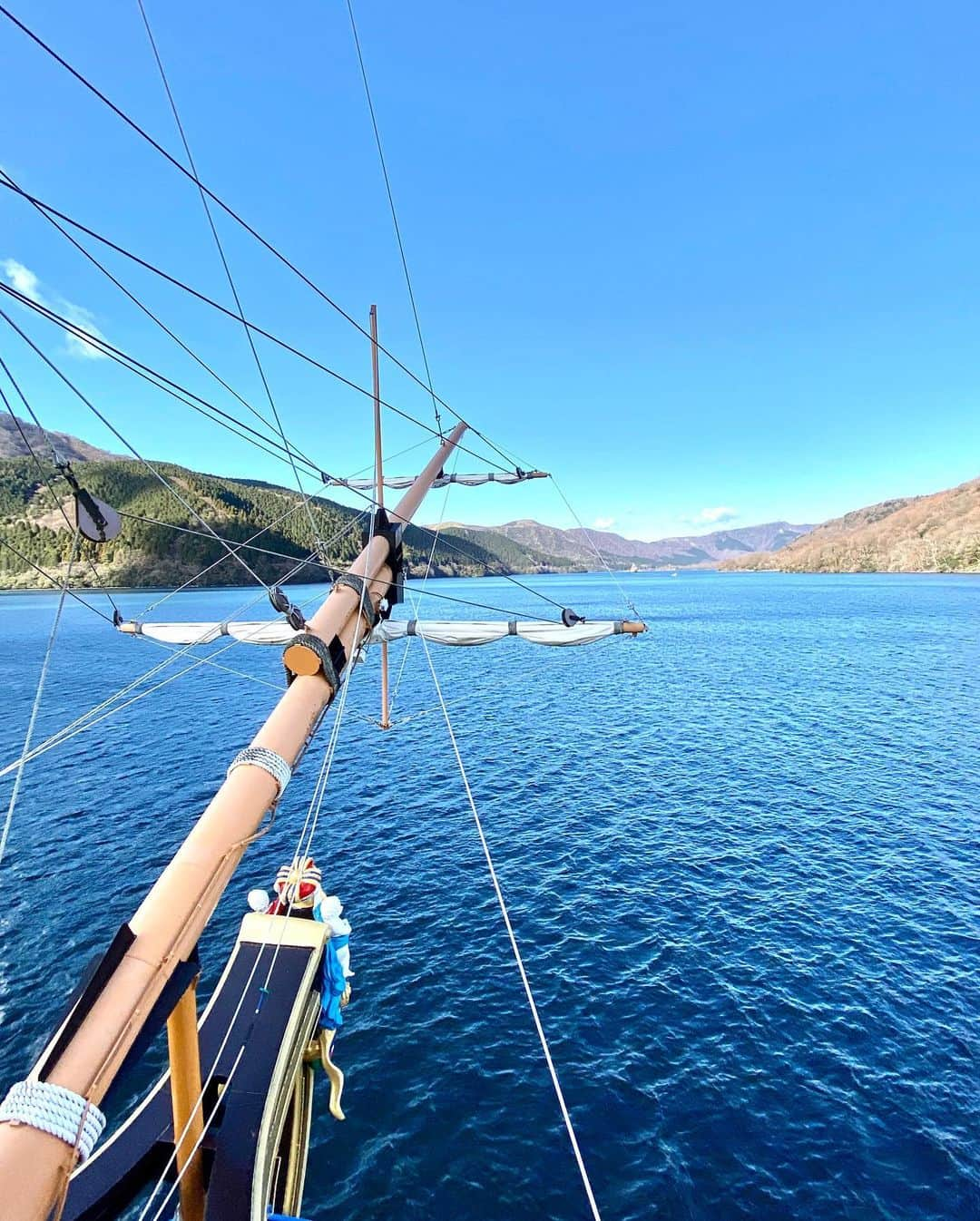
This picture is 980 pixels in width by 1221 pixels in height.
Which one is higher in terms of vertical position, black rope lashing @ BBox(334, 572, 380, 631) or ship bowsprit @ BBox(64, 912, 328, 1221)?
black rope lashing @ BBox(334, 572, 380, 631)

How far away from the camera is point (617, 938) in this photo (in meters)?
17.9

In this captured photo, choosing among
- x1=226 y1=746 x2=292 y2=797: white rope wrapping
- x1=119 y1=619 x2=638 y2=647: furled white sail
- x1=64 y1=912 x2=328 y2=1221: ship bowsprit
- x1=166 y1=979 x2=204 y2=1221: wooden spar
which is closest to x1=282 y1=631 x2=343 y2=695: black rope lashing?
x1=226 y1=746 x2=292 y2=797: white rope wrapping

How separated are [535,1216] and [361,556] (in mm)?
12106

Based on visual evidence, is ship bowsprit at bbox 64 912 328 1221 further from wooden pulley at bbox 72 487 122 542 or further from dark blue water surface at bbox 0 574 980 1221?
wooden pulley at bbox 72 487 122 542

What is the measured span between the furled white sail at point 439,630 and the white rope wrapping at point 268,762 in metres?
9.75

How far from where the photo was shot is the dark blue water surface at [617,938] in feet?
37.7

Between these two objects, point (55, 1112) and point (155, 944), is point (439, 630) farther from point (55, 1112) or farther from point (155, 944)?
point (55, 1112)

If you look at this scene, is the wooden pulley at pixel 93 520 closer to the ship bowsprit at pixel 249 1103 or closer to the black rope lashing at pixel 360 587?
the black rope lashing at pixel 360 587

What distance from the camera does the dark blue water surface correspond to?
37.7ft

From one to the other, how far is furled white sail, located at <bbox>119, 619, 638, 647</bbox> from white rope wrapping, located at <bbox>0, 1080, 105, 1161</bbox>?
41.9 ft

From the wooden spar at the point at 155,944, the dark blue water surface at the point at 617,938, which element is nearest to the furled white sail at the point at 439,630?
the dark blue water surface at the point at 617,938

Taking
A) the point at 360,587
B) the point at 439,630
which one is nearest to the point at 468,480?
the point at 439,630

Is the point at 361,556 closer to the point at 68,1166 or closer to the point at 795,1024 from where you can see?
the point at 68,1166

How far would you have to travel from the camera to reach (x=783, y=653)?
220 ft
